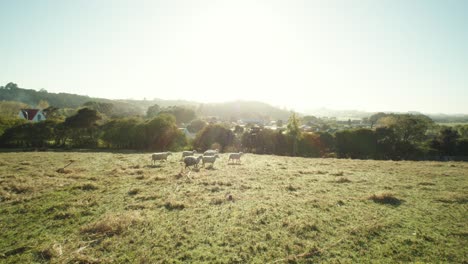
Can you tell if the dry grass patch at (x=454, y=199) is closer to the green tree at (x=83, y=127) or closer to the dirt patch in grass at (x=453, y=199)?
the dirt patch in grass at (x=453, y=199)

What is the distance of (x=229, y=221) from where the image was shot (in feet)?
33.8

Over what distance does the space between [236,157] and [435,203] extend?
19.2m

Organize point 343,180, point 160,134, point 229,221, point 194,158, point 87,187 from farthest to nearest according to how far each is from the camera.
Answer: point 160,134, point 194,158, point 343,180, point 87,187, point 229,221

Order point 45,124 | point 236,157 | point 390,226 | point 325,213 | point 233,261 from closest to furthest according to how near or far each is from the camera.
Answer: point 233,261 → point 390,226 → point 325,213 → point 236,157 → point 45,124

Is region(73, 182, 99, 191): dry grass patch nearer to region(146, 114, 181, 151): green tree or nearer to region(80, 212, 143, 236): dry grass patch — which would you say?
region(80, 212, 143, 236): dry grass patch

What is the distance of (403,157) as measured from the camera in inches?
1997

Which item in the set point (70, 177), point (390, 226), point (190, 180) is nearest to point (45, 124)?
point (70, 177)

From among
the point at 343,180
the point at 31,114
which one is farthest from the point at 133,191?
the point at 31,114

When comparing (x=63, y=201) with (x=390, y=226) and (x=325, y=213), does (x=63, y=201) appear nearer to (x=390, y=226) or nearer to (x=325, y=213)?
(x=325, y=213)

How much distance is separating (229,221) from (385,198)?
9.47 meters

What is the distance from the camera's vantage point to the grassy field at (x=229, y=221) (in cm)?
786

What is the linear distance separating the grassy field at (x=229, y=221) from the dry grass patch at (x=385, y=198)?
2.2 inches

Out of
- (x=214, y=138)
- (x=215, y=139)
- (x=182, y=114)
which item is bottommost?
(x=215, y=139)

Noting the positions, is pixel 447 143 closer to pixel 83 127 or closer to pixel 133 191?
pixel 133 191
